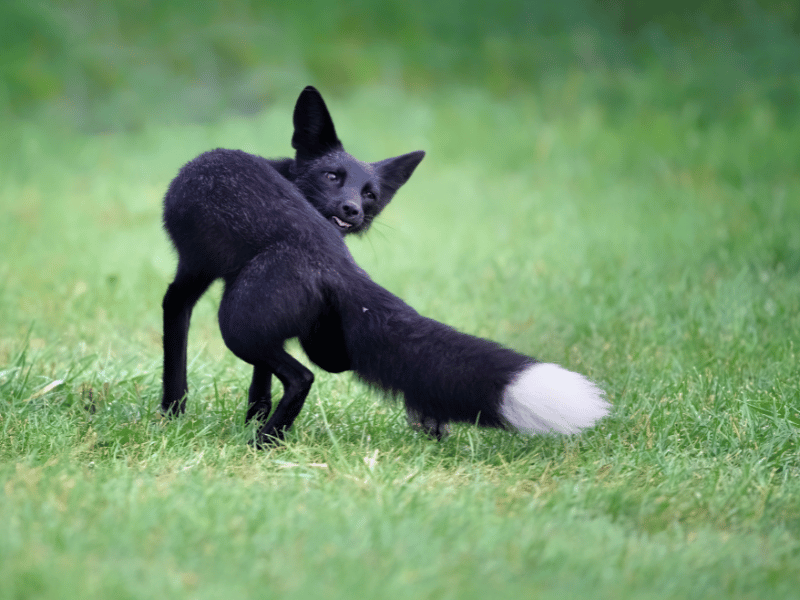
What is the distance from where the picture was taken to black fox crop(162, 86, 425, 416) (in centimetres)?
309

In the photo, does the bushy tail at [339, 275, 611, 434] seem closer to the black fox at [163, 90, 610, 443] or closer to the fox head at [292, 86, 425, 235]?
the black fox at [163, 90, 610, 443]

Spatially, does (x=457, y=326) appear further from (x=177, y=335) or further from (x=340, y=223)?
(x=177, y=335)

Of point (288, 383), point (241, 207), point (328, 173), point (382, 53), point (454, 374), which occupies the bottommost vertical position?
point (288, 383)

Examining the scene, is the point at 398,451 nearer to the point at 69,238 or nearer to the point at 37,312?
the point at 37,312

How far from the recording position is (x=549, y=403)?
102 inches

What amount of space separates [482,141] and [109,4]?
619 centimetres


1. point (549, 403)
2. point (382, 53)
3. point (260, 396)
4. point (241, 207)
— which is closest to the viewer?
point (549, 403)

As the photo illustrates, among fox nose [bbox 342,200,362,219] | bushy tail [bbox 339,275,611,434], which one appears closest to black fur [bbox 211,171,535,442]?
bushy tail [bbox 339,275,611,434]

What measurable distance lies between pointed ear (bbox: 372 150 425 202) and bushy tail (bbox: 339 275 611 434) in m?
1.08

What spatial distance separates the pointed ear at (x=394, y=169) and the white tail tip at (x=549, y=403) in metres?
1.66

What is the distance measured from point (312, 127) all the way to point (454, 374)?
1.58 m

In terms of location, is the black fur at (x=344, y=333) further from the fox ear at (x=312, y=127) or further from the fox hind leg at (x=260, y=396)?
the fox ear at (x=312, y=127)

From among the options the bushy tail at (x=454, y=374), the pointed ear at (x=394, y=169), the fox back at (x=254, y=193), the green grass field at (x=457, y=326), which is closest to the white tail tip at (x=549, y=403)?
the bushy tail at (x=454, y=374)

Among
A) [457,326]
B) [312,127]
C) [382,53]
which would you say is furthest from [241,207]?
[382,53]
